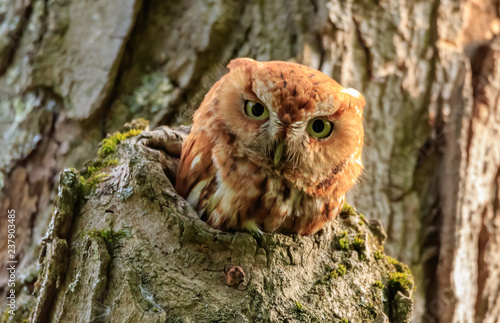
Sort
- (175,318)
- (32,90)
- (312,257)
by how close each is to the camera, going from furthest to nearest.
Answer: (32,90) → (312,257) → (175,318)

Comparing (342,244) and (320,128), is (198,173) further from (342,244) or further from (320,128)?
(342,244)

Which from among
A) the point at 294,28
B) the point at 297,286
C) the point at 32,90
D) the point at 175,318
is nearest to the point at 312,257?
the point at 297,286

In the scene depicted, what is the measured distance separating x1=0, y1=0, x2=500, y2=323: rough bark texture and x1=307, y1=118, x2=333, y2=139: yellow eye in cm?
105

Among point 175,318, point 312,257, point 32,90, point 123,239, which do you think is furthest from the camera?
point 32,90

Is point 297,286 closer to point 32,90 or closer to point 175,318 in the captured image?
point 175,318

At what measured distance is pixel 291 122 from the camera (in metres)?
1.51

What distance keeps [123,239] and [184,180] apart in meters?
0.33

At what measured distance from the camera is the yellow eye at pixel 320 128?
159cm

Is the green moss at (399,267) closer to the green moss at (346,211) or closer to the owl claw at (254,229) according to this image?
the green moss at (346,211)

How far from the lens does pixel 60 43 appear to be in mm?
2672

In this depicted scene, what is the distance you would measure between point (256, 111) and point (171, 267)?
0.60 metres

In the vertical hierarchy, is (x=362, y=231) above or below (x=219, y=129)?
below

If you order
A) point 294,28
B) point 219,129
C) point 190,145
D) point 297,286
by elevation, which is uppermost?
point 294,28

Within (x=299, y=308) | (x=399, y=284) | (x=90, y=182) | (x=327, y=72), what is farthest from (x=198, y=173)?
(x=327, y=72)
